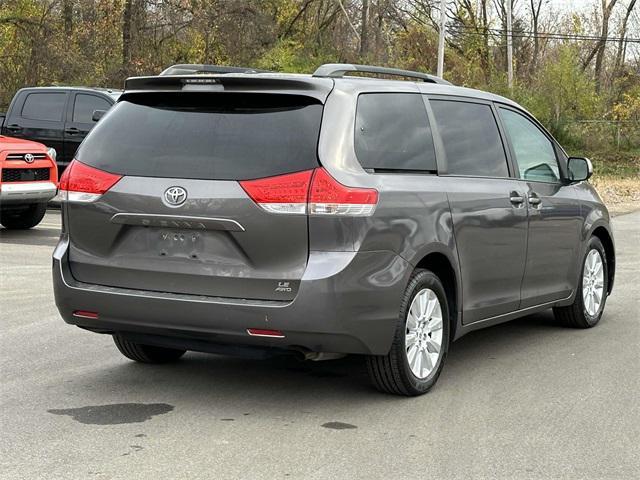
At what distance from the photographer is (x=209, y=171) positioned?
523cm

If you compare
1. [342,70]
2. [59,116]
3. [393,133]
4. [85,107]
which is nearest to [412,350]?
[393,133]

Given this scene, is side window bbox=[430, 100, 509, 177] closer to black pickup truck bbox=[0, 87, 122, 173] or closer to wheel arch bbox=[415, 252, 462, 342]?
wheel arch bbox=[415, 252, 462, 342]

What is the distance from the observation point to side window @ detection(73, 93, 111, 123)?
59.3 feet

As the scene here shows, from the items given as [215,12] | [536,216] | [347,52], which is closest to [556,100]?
[347,52]

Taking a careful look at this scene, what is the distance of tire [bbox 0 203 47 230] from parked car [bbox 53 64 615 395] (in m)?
8.90

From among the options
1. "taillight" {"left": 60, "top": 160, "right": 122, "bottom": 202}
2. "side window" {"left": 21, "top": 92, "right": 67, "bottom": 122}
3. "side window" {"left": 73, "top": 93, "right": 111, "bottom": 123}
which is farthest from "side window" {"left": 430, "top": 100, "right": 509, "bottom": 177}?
"side window" {"left": 21, "top": 92, "right": 67, "bottom": 122}

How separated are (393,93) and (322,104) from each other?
69 cm

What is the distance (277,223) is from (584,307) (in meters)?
3.61

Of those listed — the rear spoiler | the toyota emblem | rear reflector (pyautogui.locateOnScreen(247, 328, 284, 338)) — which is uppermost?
the rear spoiler

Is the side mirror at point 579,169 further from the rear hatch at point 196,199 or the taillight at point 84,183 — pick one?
the taillight at point 84,183

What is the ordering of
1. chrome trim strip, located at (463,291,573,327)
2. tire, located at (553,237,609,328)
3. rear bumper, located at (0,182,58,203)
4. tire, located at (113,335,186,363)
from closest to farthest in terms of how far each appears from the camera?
tire, located at (113,335,186,363), chrome trim strip, located at (463,291,573,327), tire, located at (553,237,609,328), rear bumper, located at (0,182,58,203)

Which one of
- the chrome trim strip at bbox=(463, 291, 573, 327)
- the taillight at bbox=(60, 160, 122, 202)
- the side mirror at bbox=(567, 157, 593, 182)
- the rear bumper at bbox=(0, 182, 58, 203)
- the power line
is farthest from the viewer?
the power line

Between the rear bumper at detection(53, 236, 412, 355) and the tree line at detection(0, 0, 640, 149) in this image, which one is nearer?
the rear bumper at detection(53, 236, 412, 355)

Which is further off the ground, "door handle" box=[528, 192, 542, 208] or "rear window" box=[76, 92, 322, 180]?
"rear window" box=[76, 92, 322, 180]
